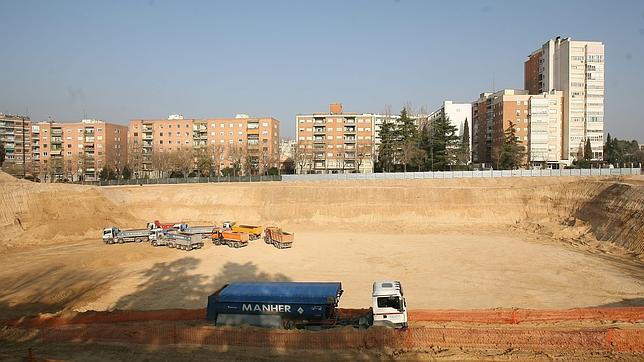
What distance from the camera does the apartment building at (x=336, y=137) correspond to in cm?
10988

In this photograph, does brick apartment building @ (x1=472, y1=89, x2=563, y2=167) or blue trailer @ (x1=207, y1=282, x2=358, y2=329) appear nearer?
blue trailer @ (x1=207, y1=282, x2=358, y2=329)

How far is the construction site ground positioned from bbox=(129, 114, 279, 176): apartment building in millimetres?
45223

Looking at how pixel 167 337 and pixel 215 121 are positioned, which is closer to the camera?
pixel 167 337

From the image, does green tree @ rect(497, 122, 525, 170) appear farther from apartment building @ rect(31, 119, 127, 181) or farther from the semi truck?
apartment building @ rect(31, 119, 127, 181)

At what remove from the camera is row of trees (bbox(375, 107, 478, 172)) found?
85.4m

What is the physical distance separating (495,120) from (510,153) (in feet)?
66.4

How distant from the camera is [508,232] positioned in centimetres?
4966

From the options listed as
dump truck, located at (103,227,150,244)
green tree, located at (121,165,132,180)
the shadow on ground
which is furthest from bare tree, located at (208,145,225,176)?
the shadow on ground

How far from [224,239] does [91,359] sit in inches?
1067

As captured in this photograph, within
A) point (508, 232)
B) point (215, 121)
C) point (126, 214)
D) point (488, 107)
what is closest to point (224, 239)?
point (126, 214)

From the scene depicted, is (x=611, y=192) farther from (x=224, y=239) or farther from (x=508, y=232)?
(x=224, y=239)

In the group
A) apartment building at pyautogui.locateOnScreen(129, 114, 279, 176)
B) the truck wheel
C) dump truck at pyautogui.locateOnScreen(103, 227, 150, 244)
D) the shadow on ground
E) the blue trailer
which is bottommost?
the shadow on ground

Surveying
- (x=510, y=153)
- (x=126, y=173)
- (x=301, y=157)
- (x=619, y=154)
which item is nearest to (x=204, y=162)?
(x=126, y=173)

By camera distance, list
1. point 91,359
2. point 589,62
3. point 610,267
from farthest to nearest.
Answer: point 589,62
point 610,267
point 91,359
